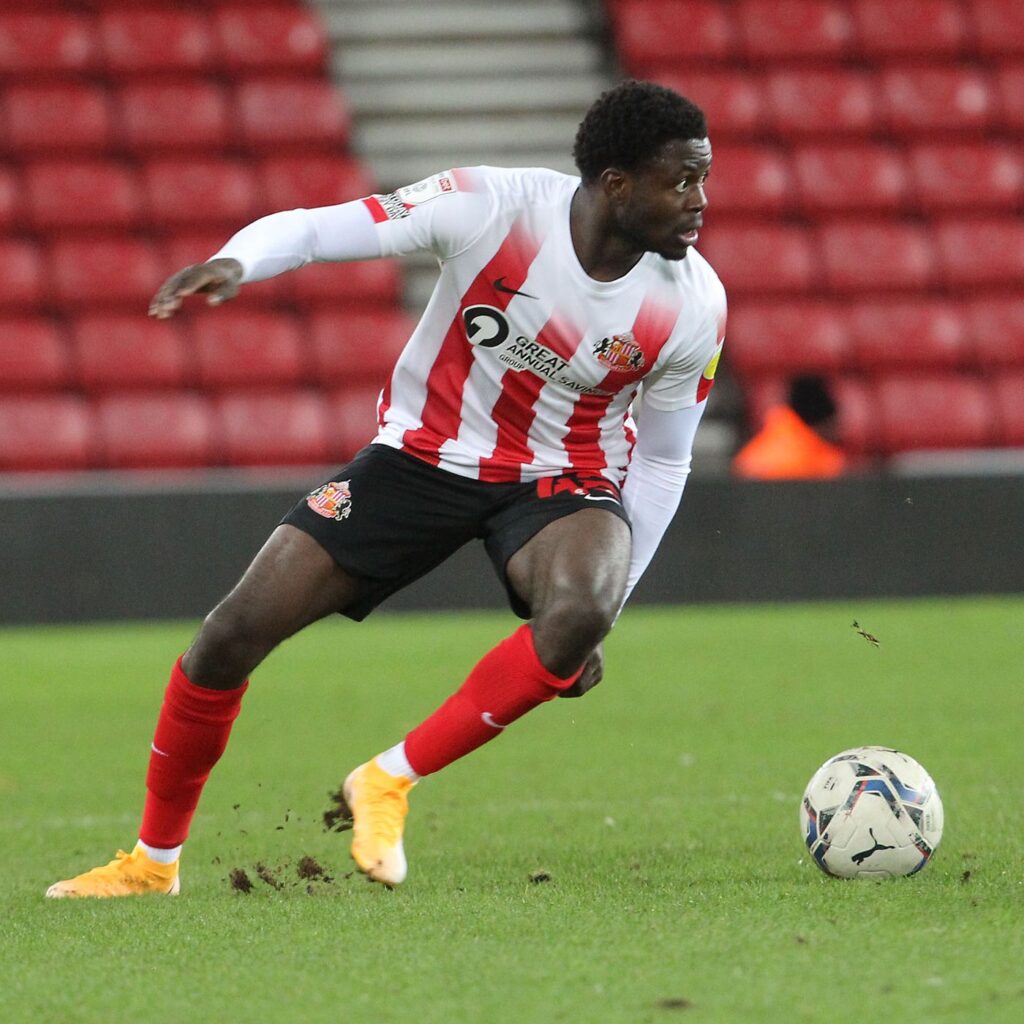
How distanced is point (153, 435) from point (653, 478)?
773 cm

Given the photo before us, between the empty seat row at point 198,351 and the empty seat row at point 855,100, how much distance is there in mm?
3066

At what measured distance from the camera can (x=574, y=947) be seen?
320 centimetres

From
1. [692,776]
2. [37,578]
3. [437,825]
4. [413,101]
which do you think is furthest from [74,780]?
[413,101]

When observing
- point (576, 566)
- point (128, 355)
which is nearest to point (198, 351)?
point (128, 355)

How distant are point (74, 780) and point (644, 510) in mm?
2377

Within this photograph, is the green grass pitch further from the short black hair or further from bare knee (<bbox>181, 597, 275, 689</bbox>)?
the short black hair

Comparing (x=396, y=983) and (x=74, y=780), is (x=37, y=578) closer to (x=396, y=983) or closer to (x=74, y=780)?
(x=74, y=780)

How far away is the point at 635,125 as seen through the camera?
3.91 meters

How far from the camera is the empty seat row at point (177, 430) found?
37.6 feet

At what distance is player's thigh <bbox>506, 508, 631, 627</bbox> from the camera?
149 inches

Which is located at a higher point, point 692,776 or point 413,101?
point 413,101

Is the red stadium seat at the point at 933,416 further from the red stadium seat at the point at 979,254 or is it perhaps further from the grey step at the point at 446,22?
the grey step at the point at 446,22

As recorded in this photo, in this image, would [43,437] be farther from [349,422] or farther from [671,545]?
[671,545]

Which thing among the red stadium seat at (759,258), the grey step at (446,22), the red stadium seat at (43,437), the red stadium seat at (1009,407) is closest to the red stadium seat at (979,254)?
the red stadium seat at (1009,407)
